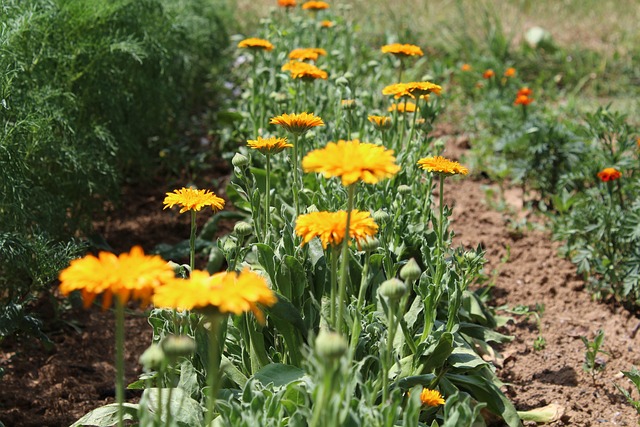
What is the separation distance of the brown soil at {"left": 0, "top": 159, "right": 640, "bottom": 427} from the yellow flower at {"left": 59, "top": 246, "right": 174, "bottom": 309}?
1274 mm

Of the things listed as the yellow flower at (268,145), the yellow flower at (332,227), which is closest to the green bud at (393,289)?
the yellow flower at (332,227)

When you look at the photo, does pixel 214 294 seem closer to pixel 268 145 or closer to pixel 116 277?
pixel 116 277

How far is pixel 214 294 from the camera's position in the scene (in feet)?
4.17

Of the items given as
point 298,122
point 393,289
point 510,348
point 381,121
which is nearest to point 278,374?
point 393,289

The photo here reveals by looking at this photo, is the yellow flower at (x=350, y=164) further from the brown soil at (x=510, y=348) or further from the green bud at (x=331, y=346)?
the brown soil at (x=510, y=348)

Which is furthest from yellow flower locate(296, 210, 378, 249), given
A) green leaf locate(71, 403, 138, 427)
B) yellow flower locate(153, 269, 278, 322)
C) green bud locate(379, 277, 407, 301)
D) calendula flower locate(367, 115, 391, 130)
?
calendula flower locate(367, 115, 391, 130)

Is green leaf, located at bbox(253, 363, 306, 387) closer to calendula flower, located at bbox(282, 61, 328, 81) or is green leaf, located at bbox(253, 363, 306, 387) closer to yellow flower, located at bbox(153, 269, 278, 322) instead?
yellow flower, located at bbox(153, 269, 278, 322)

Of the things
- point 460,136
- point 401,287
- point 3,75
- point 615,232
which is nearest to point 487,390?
point 401,287

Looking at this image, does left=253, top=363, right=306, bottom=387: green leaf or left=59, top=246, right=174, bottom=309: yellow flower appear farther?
left=253, top=363, right=306, bottom=387: green leaf

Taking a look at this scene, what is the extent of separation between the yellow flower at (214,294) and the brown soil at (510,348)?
1.32 metres

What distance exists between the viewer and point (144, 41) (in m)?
3.59

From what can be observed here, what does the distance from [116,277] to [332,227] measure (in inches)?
21.7

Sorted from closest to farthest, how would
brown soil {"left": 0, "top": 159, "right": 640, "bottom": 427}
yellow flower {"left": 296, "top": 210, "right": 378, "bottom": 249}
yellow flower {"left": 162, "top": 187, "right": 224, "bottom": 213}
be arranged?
yellow flower {"left": 296, "top": 210, "right": 378, "bottom": 249}
yellow flower {"left": 162, "top": 187, "right": 224, "bottom": 213}
brown soil {"left": 0, "top": 159, "right": 640, "bottom": 427}

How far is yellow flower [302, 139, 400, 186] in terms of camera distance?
148 cm
